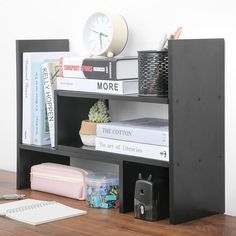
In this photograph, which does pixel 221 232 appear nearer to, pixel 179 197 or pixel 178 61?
pixel 179 197

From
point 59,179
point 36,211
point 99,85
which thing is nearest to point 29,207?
point 36,211

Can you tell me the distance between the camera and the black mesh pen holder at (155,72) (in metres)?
1.87

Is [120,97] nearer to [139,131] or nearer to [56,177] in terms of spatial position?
[139,131]

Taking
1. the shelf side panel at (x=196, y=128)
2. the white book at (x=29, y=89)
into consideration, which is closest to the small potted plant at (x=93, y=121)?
the white book at (x=29, y=89)

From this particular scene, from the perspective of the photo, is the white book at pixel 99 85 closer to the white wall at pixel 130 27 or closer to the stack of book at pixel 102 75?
the stack of book at pixel 102 75

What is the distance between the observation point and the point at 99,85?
2033 mm

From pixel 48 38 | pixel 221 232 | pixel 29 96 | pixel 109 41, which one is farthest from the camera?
pixel 48 38

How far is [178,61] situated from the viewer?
180 cm

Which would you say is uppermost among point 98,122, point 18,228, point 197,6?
point 197,6

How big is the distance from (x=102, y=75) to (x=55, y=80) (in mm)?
264

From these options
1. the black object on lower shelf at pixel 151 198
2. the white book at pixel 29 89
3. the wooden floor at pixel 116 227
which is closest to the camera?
the wooden floor at pixel 116 227

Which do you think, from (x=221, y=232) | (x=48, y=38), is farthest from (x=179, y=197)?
(x=48, y=38)

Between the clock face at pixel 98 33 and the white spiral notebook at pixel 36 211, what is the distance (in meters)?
0.52

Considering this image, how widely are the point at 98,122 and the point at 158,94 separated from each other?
0.34 meters
